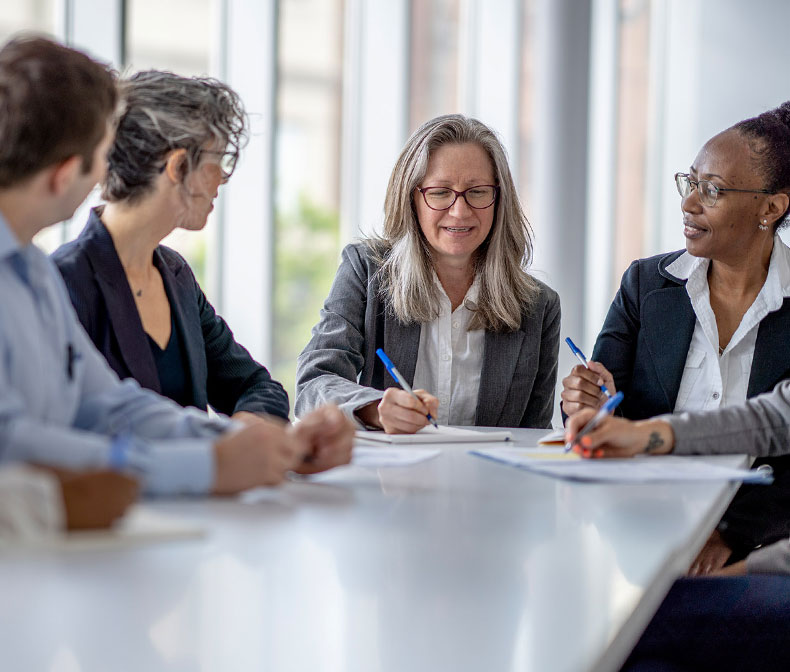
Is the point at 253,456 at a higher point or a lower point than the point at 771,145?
lower

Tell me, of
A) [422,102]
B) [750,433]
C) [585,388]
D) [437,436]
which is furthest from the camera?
[422,102]

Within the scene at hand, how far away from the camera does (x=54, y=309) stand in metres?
1.30

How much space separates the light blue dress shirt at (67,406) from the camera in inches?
42.1

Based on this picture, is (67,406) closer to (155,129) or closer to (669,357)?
(155,129)

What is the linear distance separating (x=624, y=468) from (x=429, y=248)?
3.91 ft

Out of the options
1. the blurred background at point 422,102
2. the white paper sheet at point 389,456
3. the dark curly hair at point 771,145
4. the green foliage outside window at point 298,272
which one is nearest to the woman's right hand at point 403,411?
the white paper sheet at point 389,456

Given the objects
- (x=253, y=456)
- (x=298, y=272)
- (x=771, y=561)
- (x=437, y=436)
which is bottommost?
(x=771, y=561)

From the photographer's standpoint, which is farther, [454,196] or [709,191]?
[454,196]

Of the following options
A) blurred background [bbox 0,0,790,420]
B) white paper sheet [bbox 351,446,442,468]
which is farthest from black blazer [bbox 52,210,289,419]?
white paper sheet [bbox 351,446,442,468]

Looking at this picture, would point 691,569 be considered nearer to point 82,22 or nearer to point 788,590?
point 788,590

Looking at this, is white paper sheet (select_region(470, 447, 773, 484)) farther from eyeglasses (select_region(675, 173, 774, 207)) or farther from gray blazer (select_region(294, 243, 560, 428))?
A: eyeglasses (select_region(675, 173, 774, 207))

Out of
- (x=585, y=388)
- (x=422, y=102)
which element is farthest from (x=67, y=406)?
(x=422, y=102)

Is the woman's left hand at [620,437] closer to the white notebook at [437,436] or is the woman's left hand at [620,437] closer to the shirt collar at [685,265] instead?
the white notebook at [437,436]

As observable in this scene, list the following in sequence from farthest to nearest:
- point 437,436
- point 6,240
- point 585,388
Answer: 1. point 585,388
2. point 437,436
3. point 6,240
